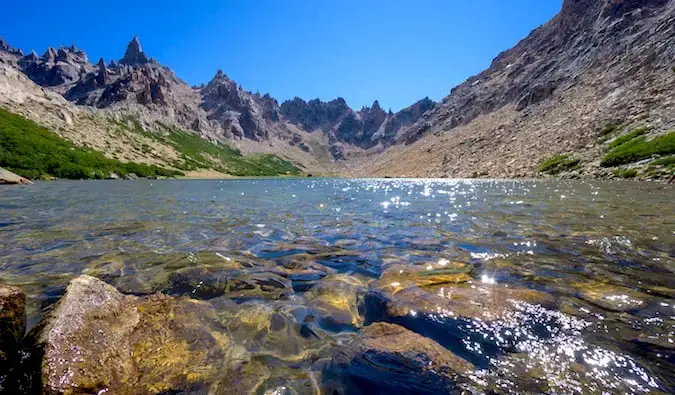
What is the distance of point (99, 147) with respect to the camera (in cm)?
14638

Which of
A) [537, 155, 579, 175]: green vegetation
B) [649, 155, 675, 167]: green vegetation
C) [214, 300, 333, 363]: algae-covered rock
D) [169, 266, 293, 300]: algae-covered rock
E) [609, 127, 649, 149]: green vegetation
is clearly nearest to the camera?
[214, 300, 333, 363]: algae-covered rock

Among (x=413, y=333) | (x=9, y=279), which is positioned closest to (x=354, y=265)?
(x=413, y=333)

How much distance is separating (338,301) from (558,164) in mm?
66980

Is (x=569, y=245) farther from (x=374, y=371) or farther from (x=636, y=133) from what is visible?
(x=636, y=133)

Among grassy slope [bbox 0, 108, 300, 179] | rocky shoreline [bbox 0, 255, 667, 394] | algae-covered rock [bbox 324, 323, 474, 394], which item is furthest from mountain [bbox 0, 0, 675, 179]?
algae-covered rock [bbox 324, 323, 474, 394]

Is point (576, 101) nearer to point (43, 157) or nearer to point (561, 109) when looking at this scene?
point (561, 109)

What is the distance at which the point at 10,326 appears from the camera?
4.45 m

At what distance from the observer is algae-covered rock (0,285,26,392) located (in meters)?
3.88

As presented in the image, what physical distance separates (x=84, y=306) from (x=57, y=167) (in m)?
113

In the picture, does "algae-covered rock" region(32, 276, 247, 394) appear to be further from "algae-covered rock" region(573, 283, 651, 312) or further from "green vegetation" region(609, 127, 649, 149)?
"green vegetation" region(609, 127, 649, 149)

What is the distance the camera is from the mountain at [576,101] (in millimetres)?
59875

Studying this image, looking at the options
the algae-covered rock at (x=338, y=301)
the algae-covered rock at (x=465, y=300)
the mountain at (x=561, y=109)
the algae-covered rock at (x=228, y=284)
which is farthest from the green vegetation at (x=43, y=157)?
the algae-covered rock at (x=465, y=300)

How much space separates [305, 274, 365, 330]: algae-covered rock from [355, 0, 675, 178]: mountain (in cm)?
4705

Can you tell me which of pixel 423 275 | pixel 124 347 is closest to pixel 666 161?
pixel 423 275
